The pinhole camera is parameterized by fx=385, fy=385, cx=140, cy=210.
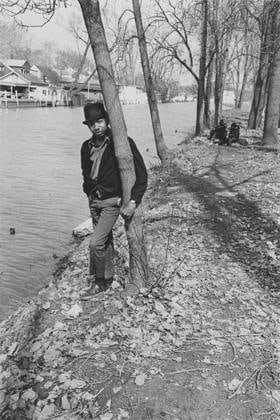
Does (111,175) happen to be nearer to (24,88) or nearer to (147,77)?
(147,77)

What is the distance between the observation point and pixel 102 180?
14.8ft

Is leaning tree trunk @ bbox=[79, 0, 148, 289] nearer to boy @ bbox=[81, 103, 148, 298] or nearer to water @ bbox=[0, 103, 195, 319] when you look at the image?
boy @ bbox=[81, 103, 148, 298]

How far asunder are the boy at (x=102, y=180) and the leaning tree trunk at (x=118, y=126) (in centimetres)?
12

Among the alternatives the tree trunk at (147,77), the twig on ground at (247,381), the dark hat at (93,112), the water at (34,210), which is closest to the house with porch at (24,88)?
the water at (34,210)

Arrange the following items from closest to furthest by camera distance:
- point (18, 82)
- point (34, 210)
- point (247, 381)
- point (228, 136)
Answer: point (247, 381) < point (34, 210) < point (228, 136) < point (18, 82)

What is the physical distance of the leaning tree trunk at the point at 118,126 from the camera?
12.5 ft

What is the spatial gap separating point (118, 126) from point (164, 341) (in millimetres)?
A: 2331

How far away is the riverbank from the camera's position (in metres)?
3.32

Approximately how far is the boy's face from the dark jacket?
95mm

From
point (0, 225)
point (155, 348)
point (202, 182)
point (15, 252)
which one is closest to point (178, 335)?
point (155, 348)

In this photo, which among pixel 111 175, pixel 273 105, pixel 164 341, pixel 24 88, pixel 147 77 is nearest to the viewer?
pixel 164 341

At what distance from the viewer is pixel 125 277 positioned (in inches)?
204

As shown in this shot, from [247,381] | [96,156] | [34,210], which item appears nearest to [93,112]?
[96,156]

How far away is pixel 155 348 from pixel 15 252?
19.3 ft
